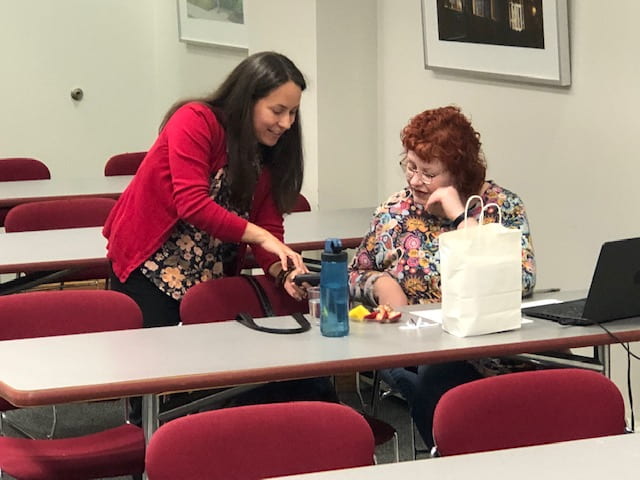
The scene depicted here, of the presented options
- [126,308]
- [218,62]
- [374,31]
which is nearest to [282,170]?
[126,308]

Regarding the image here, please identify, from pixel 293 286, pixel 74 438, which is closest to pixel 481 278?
pixel 293 286

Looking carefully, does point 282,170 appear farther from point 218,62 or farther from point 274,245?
point 218,62

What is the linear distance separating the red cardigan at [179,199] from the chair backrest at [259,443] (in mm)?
950

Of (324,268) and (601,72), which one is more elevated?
(601,72)

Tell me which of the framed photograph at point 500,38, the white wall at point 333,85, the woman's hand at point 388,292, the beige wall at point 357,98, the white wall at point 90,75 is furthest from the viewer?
the white wall at point 90,75

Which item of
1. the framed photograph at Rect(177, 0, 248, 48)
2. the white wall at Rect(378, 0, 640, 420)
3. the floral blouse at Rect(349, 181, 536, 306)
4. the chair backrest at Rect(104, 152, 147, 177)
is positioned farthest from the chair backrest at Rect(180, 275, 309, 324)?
the framed photograph at Rect(177, 0, 248, 48)

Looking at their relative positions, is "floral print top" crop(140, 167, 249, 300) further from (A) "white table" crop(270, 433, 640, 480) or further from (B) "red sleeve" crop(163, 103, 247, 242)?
(A) "white table" crop(270, 433, 640, 480)

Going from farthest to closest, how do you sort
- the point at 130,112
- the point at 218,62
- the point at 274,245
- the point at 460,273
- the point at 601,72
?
the point at 130,112 < the point at 218,62 < the point at 601,72 < the point at 274,245 < the point at 460,273

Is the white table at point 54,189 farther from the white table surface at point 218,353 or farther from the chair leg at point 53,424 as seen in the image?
the white table surface at point 218,353

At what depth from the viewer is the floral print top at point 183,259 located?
10.5 feet

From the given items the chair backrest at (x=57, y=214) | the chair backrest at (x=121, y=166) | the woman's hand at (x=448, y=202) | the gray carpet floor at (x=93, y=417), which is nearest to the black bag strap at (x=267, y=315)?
the woman's hand at (x=448, y=202)

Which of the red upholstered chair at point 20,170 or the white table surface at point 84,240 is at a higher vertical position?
the red upholstered chair at point 20,170

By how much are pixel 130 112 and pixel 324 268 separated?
16.5ft

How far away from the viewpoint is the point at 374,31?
16.9 ft
